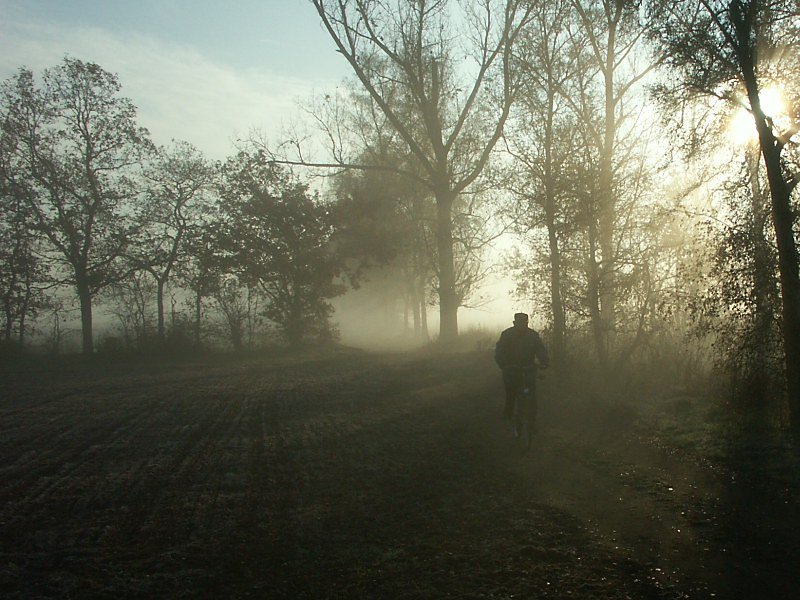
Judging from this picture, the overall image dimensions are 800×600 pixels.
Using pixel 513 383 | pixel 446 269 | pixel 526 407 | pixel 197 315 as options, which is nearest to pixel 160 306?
pixel 197 315

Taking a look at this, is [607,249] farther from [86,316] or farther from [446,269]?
[86,316]

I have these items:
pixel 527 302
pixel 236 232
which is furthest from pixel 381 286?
pixel 527 302

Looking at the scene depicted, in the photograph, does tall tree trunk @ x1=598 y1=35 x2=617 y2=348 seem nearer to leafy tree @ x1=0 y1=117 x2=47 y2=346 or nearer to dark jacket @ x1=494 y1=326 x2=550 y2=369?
dark jacket @ x1=494 y1=326 x2=550 y2=369

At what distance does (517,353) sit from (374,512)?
4.39m

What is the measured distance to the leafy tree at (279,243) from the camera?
3456 centimetres

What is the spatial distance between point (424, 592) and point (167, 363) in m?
29.0

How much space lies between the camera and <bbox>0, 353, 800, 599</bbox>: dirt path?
5.58 meters

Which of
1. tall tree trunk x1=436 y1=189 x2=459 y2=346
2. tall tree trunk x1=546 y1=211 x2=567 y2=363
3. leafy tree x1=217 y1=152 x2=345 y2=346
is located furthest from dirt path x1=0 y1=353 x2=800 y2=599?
leafy tree x1=217 y1=152 x2=345 y2=346

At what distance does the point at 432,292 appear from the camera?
43.6 metres

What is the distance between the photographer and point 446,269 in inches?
1255

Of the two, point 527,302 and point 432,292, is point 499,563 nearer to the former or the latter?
point 527,302

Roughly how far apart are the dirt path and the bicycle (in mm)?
290

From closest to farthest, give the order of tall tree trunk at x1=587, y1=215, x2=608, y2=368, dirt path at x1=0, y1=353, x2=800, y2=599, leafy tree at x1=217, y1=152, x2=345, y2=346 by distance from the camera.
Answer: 1. dirt path at x1=0, y1=353, x2=800, y2=599
2. tall tree trunk at x1=587, y1=215, x2=608, y2=368
3. leafy tree at x1=217, y1=152, x2=345, y2=346

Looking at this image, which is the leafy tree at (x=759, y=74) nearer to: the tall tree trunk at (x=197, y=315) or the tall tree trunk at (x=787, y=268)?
the tall tree trunk at (x=787, y=268)
